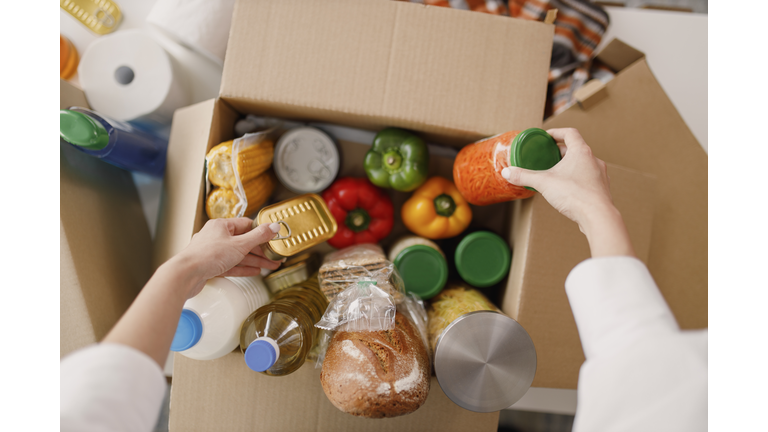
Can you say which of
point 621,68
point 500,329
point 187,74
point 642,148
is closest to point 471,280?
point 500,329

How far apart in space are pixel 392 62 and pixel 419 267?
46cm

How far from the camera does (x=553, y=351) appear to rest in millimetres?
851

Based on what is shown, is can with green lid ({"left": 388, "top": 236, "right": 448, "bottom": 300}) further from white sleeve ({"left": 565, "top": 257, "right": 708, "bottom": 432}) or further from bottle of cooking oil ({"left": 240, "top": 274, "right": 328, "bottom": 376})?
white sleeve ({"left": 565, "top": 257, "right": 708, "bottom": 432})

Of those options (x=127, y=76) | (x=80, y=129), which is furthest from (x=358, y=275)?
(x=127, y=76)

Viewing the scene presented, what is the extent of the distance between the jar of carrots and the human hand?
2 centimetres

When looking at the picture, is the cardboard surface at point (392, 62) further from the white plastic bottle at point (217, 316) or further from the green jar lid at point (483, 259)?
the white plastic bottle at point (217, 316)

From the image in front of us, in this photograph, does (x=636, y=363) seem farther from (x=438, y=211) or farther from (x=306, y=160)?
(x=306, y=160)

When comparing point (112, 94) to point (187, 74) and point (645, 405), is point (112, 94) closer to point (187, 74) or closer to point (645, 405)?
point (187, 74)

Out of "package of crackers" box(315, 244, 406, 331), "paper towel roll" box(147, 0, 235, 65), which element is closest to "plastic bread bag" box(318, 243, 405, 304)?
"package of crackers" box(315, 244, 406, 331)

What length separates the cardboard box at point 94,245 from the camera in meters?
0.79

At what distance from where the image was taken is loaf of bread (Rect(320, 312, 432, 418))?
24.8 inches

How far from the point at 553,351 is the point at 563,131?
504 millimetres

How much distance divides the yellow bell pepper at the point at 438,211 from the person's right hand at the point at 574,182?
32 centimetres

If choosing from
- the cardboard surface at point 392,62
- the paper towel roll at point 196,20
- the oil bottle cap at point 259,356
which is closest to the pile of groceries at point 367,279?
the oil bottle cap at point 259,356
